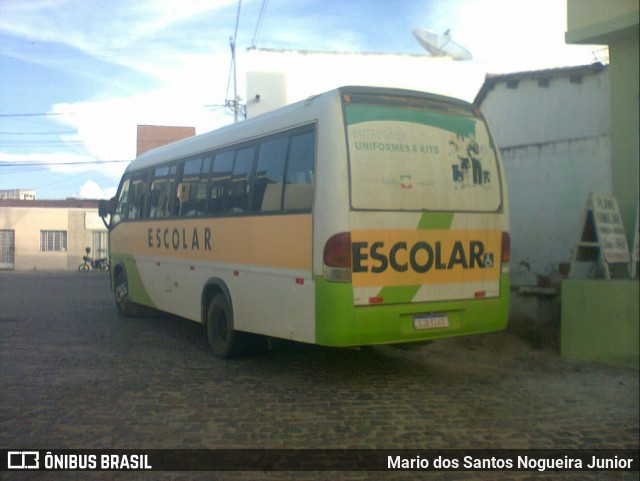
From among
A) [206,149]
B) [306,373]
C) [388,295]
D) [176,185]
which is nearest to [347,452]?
[388,295]

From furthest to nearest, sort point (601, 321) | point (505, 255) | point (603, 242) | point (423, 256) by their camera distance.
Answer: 1. point (603, 242)
2. point (601, 321)
3. point (505, 255)
4. point (423, 256)

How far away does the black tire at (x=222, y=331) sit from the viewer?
8.23 meters

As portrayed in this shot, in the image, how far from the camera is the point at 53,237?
35.2 metres

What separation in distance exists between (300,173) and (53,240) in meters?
31.6

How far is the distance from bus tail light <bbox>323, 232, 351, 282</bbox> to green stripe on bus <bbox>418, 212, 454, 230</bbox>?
861mm

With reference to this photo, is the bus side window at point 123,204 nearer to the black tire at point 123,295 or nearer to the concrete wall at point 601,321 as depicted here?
the black tire at point 123,295

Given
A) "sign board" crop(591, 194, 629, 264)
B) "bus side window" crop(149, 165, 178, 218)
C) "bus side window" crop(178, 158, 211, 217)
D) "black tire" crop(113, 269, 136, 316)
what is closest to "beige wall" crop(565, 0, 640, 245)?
"sign board" crop(591, 194, 629, 264)

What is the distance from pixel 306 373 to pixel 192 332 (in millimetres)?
3821

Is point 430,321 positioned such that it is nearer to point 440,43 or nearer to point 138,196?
point 138,196

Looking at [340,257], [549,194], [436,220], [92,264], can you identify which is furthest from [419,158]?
[92,264]

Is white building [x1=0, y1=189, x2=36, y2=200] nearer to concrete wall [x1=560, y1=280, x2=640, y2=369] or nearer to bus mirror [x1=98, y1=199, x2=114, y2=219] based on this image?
bus mirror [x1=98, y1=199, x2=114, y2=219]

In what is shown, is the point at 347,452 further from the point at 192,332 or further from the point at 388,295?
the point at 192,332

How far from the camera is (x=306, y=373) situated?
7699 millimetres

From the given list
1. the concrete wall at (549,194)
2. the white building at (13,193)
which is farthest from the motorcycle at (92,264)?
the concrete wall at (549,194)
